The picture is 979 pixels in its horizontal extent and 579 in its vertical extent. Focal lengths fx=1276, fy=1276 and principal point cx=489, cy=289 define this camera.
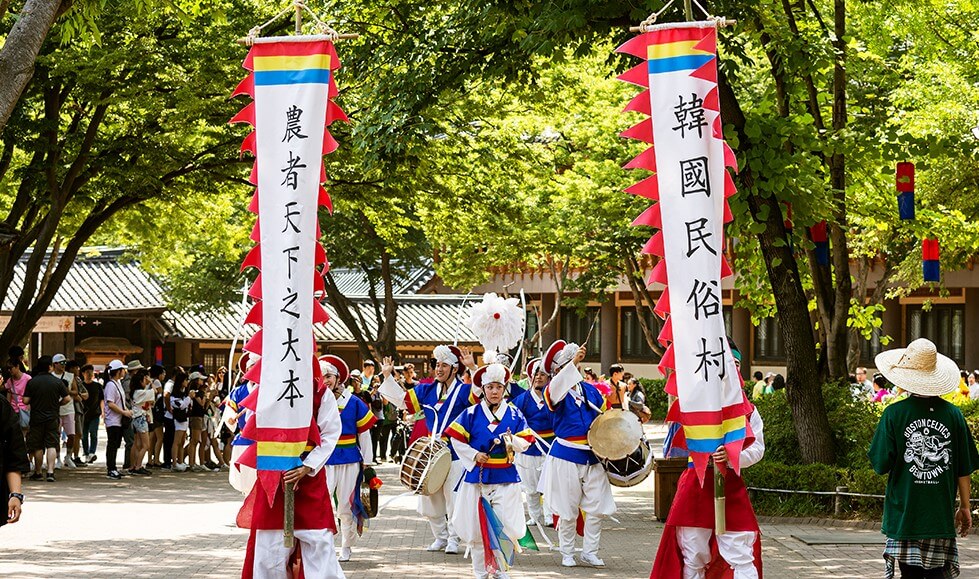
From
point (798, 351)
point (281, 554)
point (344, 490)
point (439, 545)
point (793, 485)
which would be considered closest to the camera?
point (281, 554)

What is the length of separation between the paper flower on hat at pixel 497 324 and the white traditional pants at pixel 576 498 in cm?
251

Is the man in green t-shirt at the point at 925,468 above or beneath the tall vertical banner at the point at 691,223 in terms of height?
beneath

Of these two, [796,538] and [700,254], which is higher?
[700,254]

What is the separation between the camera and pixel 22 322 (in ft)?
67.8

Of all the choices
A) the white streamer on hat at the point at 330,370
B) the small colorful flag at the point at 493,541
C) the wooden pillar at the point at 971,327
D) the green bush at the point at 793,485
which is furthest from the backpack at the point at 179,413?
the wooden pillar at the point at 971,327

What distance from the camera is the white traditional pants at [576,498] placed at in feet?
38.8

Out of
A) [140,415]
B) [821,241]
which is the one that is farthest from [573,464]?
[140,415]

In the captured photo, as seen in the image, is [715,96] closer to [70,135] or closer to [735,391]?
[735,391]

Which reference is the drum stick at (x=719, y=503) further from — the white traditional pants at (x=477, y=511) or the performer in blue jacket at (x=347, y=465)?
the performer in blue jacket at (x=347, y=465)

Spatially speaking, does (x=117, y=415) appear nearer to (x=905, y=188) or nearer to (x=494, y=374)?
(x=494, y=374)

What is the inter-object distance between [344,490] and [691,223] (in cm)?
580

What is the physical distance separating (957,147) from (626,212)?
12.7 meters

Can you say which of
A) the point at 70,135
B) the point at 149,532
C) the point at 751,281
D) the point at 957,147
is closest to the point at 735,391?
the point at 149,532

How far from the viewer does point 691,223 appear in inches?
290
